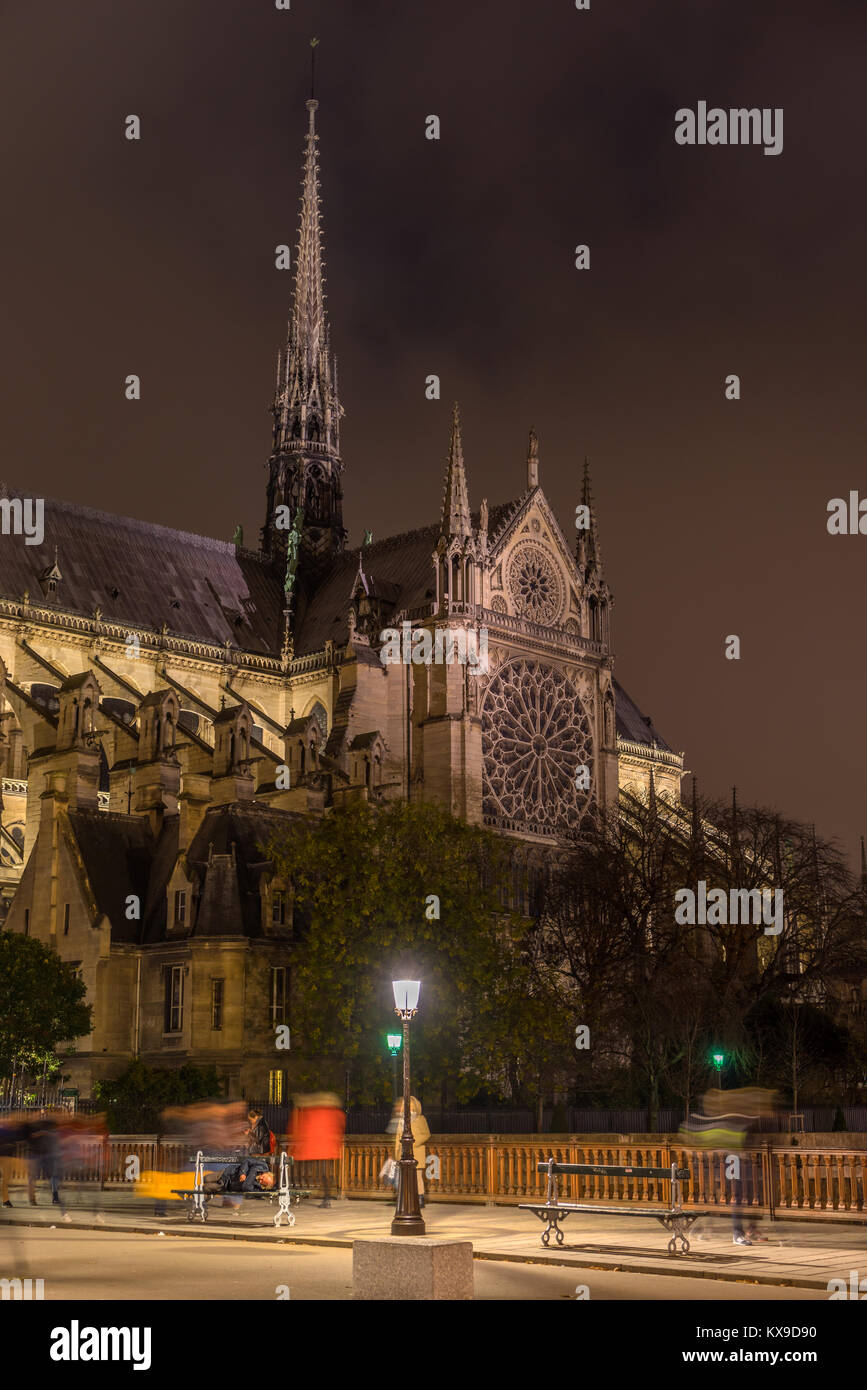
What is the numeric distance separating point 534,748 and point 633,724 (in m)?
25.8

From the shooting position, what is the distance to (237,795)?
49.7m

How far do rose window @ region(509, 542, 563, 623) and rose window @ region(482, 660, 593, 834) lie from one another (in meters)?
2.57

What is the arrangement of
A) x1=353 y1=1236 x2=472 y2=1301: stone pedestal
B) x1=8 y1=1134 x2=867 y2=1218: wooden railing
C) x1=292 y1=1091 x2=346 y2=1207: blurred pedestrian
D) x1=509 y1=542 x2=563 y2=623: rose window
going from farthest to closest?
x1=509 y1=542 x2=563 y2=623: rose window, x1=292 y1=1091 x2=346 y2=1207: blurred pedestrian, x1=8 y1=1134 x2=867 y2=1218: wooden railing, x1=353 y1=1236 x2=472 y2=1301: stone pedestal

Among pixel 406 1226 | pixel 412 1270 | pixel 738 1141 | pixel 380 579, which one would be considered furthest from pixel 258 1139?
pixel 380 579

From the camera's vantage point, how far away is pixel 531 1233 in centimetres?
2147

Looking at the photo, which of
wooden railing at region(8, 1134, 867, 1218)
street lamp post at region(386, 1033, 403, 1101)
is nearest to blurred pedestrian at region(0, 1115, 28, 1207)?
wooden railing at region(8, 1134, 867, 1218)

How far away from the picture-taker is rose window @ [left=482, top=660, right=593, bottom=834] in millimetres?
66500

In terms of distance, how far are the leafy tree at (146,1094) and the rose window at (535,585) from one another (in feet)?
121

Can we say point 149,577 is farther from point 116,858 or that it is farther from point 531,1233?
point 531,1233

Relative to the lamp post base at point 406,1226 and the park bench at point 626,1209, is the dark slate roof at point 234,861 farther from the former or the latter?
the lamp post base at point 406,1226

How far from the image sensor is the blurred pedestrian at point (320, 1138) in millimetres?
28594

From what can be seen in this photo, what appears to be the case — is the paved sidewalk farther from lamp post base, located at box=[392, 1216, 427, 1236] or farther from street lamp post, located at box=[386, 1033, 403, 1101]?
street lamp post, located at box=[386, 1033, 403, 1101]

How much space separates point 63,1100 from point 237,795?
11326mm
